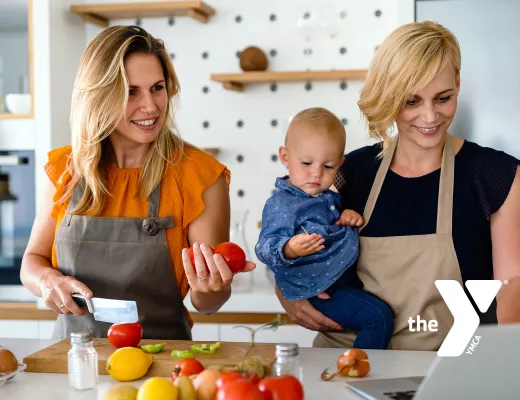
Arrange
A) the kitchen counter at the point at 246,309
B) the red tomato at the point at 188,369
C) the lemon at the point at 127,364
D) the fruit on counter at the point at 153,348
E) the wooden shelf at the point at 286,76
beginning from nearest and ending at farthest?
the red tomato at the point at 188,369 → the lemon at the point at 127,364 → the fruit on counter at the point at 153,348 → the kitchen counter at the point at 246,309 → the wooden shelf at the point at 286,76

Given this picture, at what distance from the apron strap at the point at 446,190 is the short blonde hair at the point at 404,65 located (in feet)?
0.58

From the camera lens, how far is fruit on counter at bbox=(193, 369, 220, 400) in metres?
1.16

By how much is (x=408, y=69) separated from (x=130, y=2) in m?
2.29

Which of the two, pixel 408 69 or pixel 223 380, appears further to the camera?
pixel 408 69

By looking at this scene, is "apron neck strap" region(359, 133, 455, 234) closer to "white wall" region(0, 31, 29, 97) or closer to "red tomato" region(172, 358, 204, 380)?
"red tomato" region(172, 358, 204, 380)

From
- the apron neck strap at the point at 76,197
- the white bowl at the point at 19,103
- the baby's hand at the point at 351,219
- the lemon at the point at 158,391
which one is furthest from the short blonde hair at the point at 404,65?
the white bowl at the point at 19,103

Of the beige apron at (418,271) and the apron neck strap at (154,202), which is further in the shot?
the apron neck strap at (154,202)

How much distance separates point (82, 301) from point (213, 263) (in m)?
0.40

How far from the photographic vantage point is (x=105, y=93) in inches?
75.7

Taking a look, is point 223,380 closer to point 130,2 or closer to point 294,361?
point 294,361

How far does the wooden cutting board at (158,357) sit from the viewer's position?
1472mm

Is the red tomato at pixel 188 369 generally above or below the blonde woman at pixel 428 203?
below

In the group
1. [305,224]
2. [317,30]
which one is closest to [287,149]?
[305,224]

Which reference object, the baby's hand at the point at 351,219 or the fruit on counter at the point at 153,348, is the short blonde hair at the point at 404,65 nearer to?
the baby's hand at the point at 351,219
